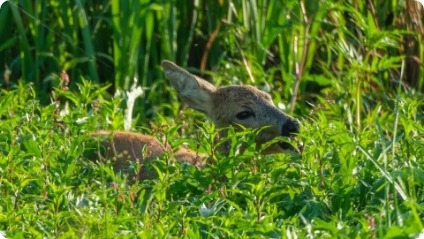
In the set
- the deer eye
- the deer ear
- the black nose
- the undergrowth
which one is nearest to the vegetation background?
the undergrowth

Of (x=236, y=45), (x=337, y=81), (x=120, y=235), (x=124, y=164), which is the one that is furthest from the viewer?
(x=236, y=45)

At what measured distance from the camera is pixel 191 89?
Result: 346 inches

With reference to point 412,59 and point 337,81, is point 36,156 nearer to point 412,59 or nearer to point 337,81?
point 337,81

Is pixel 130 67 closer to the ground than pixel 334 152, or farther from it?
closer to the ground

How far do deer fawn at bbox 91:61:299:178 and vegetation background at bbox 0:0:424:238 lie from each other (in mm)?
159

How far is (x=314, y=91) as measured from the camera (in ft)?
34.7

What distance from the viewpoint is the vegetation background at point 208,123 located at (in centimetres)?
541

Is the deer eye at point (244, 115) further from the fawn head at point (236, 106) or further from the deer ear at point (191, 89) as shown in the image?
the deer ear at point (191, 89)

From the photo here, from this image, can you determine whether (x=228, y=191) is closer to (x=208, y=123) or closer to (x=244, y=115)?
(x=208, y=123)

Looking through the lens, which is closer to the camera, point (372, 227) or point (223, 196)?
point (372, 227)

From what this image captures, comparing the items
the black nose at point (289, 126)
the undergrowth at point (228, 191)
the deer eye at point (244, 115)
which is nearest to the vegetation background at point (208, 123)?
the undergrowth at point (228, 191)

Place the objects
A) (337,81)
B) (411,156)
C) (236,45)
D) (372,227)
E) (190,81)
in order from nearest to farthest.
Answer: (372,227) → (411,156) → (190,81) → (337,81) → (236,45)

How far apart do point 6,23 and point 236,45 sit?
176 centimetres

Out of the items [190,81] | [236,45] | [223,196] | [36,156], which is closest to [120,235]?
[223,196]
